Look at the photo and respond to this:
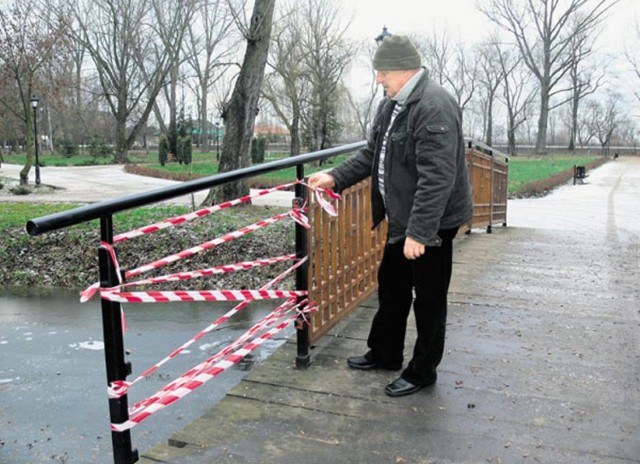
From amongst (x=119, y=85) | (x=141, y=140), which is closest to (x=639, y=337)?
(x=119, y=85)

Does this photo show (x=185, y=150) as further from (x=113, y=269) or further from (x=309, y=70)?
(x=113, y=269)

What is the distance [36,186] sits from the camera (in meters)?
19.9

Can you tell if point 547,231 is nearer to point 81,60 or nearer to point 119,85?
point 119,85

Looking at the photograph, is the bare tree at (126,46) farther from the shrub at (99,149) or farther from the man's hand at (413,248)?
the man's hand at (413,248)

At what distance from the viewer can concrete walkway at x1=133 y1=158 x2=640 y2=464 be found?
238 centimetres

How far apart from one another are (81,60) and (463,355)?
170 feet

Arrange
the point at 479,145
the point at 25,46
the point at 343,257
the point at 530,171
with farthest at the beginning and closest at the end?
the point at 530,171, the point at 25,46, the point at 479,145, the point at 343,257

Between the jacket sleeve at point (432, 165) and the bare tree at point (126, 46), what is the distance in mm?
36568

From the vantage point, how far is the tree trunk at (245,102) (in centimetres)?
1113

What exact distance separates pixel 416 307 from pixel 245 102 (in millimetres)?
9151

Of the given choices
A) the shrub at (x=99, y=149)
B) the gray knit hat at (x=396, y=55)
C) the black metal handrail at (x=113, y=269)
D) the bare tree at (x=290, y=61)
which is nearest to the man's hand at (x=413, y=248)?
the gray knit hat at (x=396, y=55)

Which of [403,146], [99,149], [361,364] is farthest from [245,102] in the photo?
[99,149]

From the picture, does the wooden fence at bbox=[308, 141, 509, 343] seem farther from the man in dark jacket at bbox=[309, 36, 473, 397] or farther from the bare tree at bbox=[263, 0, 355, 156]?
the bare tree at bbox=[263, 0, 355, 156]

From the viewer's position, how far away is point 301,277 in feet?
10.4
